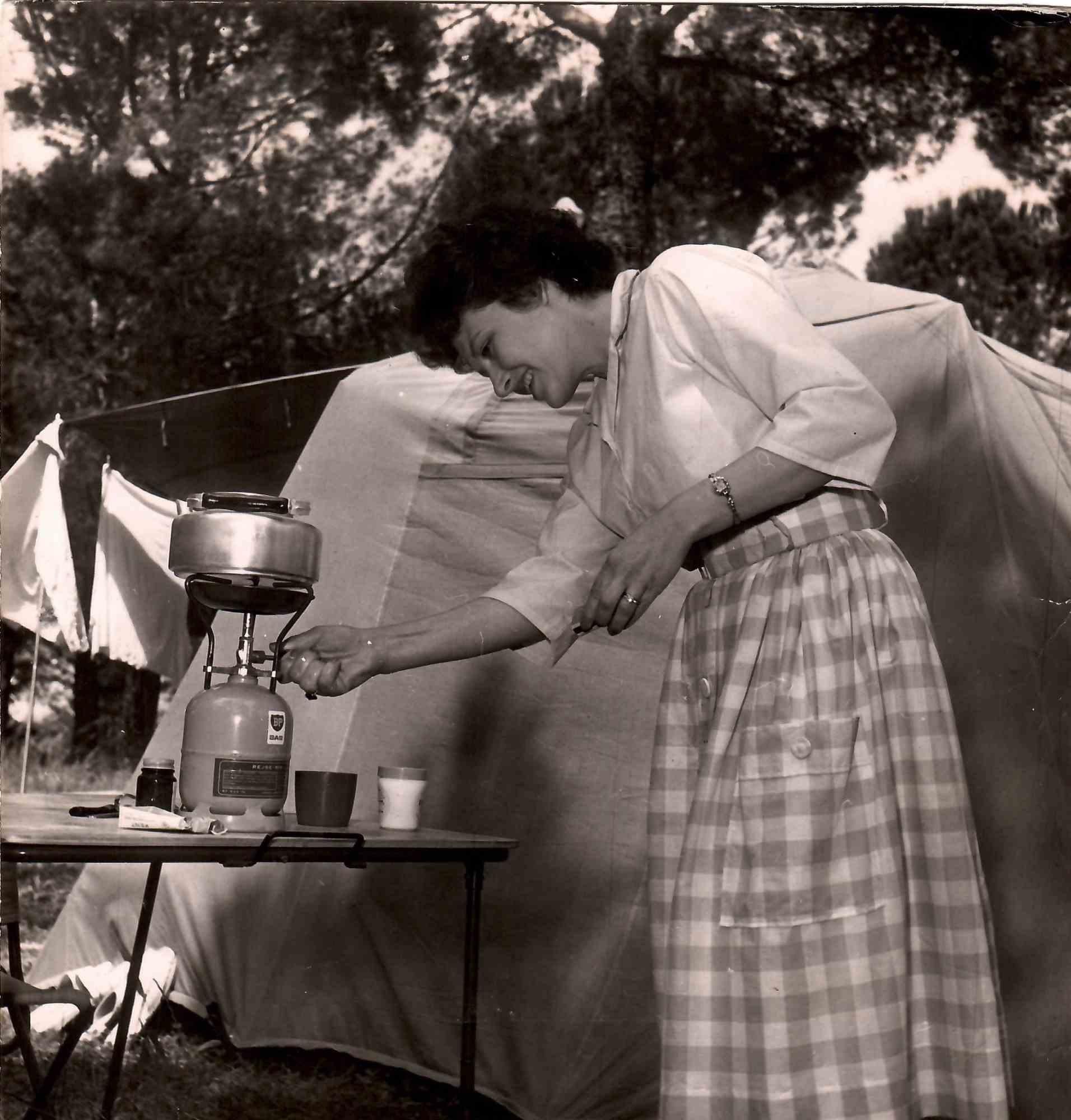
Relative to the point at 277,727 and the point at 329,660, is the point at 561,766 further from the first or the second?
the point at 277,727

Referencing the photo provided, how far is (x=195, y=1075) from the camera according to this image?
2.06 m

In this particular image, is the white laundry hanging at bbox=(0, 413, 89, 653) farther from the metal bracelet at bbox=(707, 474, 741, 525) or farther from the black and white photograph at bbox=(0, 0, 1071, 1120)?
the metal bracelet at bbox=(707, 474, 741, 525)

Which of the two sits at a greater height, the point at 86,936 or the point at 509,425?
the point at 509,425

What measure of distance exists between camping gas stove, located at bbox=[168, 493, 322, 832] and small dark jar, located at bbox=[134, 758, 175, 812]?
0.05 meters

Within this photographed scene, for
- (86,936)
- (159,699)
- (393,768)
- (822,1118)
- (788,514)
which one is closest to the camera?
(822,1118)

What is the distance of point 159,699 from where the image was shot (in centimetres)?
234

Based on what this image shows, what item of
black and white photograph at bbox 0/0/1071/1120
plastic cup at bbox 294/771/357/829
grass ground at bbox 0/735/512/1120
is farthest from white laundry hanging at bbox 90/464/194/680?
plastic cup at bbox 294/771/357/829

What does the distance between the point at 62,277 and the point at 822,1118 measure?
5.49ft

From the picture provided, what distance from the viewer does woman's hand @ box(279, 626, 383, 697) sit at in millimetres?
1696

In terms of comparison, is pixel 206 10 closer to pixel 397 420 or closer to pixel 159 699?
pixel 397 420

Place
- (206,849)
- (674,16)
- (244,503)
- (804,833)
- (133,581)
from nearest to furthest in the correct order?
(804,833) < (206,849) < (244,503) < (674,16) < (133,581)

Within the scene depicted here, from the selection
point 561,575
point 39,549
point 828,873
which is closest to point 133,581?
point 39,549

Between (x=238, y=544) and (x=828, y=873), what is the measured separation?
2.71 feet

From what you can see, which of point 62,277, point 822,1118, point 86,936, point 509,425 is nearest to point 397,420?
point 509,425
